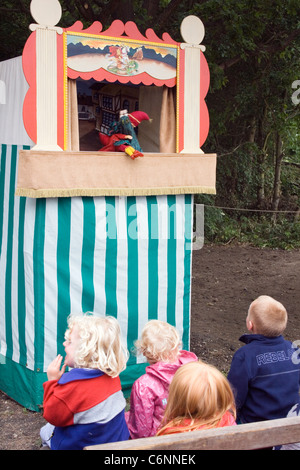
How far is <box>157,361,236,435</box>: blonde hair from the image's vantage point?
212 centimetres

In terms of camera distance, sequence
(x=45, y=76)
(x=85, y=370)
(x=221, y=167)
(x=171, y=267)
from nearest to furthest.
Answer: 1. (x=85, y=370)
2. (x=45, y=76)
3. (x=171, y=267)
4. (x=221, y=167)

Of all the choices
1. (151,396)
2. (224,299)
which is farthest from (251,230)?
(151,396)

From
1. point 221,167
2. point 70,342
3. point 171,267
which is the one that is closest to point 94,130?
point 171,267

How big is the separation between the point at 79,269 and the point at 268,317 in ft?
5.88

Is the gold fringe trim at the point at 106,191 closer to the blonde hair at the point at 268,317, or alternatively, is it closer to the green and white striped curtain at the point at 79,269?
the green and white striped curtain at the point at 79,269

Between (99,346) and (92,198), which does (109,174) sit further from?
(99,346)

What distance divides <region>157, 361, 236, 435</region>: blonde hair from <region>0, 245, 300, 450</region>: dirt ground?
6.36ft

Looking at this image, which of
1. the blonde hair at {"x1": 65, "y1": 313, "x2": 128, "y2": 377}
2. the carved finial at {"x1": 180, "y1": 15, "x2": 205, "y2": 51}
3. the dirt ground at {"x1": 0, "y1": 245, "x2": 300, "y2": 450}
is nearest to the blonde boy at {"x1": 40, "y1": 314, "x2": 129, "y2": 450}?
the blonde hair at {"x1": 65, "y1": 313, "x2": 128, "y2": 377}

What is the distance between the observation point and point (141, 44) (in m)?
4.28

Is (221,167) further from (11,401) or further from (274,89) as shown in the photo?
(11,401)

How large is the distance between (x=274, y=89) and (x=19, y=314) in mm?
7594

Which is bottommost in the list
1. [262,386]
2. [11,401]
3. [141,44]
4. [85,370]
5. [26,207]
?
[11,401]

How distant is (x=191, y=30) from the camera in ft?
14.6

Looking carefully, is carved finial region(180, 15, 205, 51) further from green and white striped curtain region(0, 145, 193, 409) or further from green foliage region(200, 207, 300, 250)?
green foliage region(200, 207, 300, 250)
